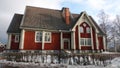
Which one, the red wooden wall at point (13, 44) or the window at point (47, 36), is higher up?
the window at point (47, 36)

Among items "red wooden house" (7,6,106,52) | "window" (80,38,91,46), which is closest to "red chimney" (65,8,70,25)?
"red wooden house" (7,6,106,52)

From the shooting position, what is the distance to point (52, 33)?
2722 centimetres

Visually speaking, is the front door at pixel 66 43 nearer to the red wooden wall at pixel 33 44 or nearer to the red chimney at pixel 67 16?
the red wooden wall at pixel 33 44

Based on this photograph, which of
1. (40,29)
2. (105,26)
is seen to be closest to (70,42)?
(40,29)

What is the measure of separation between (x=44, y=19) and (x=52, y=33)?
12.3 feet

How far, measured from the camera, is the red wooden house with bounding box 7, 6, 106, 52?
2553 centimetres

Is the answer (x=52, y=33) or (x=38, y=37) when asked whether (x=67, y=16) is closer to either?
(x=52, y=33)

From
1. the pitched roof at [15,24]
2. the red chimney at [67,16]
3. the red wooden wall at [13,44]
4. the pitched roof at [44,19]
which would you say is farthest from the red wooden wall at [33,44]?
the red chimney at [67,16]

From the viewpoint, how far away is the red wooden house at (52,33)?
25528mm

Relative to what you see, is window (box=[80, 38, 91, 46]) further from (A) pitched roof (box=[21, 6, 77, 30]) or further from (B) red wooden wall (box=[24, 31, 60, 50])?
(B) red wooden wall (box=[24, 31, 60, 50])

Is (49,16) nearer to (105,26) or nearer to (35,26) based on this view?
(35,26)

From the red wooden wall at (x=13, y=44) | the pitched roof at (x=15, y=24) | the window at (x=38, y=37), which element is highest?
the pitched roof at (x=15, y=24)

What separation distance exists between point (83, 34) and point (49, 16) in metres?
8.57

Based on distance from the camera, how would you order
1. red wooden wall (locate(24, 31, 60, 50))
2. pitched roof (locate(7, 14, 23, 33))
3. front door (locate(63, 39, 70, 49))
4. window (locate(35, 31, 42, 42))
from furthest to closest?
front door (locate(63, 39, 70, 49)) → pitched roof (locate(7, 14, 23, 33)) → window (locate(35, 31, 42, 42)) → red wooden wall (locate(24, 31, 60, 50))
